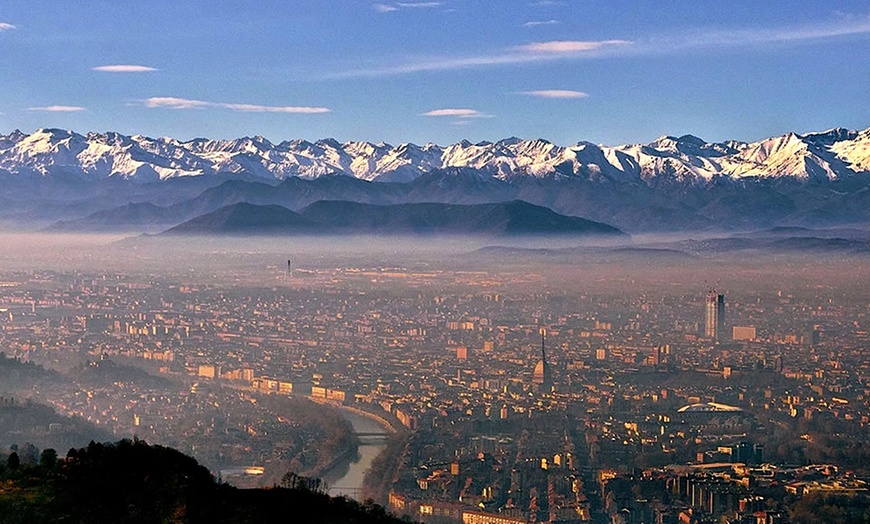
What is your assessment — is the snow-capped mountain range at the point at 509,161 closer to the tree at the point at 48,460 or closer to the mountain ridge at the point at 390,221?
the mountain ridge at the point at 390,221

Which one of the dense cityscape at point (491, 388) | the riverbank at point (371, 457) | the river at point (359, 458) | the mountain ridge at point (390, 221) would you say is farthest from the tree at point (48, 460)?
the mountain ridge at point (390, 221)

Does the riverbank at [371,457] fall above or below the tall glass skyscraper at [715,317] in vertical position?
below

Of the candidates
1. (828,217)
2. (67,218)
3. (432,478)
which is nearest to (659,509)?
(432,478)

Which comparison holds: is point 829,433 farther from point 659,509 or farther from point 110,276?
point 110,276

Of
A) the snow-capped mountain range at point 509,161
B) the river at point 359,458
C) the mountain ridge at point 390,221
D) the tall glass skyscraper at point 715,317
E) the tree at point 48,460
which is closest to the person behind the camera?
the tree at point 48,460

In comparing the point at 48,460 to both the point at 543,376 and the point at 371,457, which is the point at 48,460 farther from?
the point at 543,376

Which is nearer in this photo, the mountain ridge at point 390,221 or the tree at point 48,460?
the tree at point 48,460

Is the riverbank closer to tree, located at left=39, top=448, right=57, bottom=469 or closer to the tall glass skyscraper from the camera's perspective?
tree, located at left=39, top=448, right=57, bottom=469

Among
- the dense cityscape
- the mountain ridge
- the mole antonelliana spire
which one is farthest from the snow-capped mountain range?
the mole antonelliana spire
